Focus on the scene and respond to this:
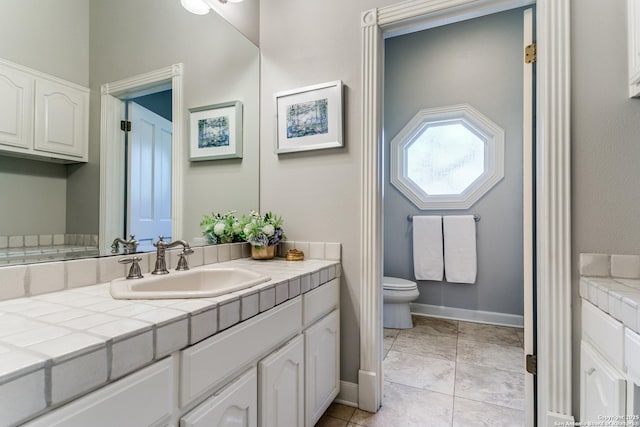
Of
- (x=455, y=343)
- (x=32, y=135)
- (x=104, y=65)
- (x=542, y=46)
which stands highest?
(x=542, y=46)

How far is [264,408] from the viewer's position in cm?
100

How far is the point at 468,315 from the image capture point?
9.39 ft

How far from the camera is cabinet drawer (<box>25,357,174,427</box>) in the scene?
1.67 feet

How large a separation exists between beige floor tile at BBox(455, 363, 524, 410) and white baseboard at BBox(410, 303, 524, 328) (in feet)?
2.96

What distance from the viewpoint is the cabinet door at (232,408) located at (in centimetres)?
76

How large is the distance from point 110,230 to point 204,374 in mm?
725

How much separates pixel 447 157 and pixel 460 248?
903 mm

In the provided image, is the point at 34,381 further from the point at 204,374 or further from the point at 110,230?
the point at 110,230

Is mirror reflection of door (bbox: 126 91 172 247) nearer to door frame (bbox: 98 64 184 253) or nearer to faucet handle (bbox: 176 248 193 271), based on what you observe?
door frame (bbox: 98 64 184 253)

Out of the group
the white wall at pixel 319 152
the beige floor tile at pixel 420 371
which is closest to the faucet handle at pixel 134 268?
the white wall at pixel 319 152

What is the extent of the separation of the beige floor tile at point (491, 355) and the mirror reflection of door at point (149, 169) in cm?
211

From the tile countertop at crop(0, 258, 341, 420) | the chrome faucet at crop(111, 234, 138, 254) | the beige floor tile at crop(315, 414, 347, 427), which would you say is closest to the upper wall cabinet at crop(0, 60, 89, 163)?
the chrome faucet at crop(111, 234, 138, 254)

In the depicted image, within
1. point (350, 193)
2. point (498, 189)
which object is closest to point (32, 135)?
point (350, 193)

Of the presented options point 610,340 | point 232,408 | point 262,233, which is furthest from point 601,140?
point 232,408
